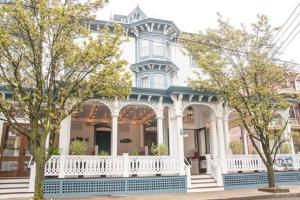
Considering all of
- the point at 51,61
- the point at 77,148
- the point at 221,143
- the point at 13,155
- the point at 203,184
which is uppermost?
the point at 51,61

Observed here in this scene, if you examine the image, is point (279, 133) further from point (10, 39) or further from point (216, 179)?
point (10, 39)

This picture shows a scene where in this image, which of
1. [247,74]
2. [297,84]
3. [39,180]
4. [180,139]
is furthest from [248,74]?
[297,84]

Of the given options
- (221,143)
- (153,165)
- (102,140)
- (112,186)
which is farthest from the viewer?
(102,140)

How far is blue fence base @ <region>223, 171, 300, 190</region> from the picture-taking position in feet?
41.6

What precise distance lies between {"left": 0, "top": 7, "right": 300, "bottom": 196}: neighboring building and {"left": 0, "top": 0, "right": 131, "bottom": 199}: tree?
305 centimetres

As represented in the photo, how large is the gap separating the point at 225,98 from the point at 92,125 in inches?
338

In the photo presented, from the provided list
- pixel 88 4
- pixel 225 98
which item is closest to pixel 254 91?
pixel 225 98

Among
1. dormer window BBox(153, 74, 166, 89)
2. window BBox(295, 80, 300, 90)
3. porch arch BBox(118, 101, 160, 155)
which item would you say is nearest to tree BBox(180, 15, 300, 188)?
dormer window BBox(153, 74, 166, 89)

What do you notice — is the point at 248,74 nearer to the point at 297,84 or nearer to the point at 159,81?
the point at 159,81

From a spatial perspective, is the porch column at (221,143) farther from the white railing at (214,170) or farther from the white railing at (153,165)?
the white railing at (153,165)

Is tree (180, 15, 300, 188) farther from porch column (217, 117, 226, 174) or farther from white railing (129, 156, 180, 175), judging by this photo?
white railing (129, 156, 180, 175)

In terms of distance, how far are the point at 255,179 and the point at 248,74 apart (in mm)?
5641

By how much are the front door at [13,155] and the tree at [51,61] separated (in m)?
4.65

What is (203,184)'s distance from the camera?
1238 centimetres
